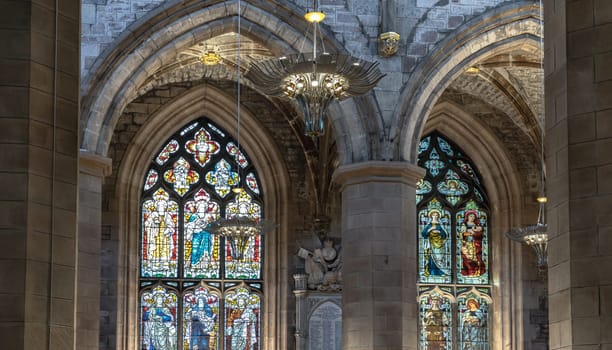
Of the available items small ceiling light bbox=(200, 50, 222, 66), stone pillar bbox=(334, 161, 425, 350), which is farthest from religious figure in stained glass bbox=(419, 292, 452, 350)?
small ceiling light bbox=(200, 50, 222, 66)

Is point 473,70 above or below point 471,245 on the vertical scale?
above

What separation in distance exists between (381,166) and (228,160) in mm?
6791

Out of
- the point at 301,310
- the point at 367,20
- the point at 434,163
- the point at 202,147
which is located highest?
the point at 367,20

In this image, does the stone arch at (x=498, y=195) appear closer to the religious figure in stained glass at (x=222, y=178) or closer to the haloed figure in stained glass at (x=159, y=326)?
the religious figure in stained glass at (x=222, y=178)

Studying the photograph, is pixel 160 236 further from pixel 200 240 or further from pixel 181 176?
pixel 181 176

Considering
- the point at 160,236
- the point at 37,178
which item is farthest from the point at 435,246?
the point at 37,178

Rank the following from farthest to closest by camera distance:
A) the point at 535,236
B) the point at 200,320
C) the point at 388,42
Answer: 1. the point at 200,320
2. the point at 535,236
3. the point at 388,42

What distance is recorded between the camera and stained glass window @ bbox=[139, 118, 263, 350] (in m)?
23.9

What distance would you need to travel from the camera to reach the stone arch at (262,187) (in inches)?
923

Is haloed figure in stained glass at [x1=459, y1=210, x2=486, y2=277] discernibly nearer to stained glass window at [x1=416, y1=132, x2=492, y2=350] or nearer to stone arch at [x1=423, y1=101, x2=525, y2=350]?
stained glass window at [x1=416, y1=132, x2=492, y2=350]

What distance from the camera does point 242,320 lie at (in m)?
24.2

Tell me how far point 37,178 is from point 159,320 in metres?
14.7

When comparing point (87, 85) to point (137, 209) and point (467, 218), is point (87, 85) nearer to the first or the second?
point (137, 209)

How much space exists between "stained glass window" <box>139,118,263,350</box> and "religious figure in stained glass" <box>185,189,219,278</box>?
19mm
